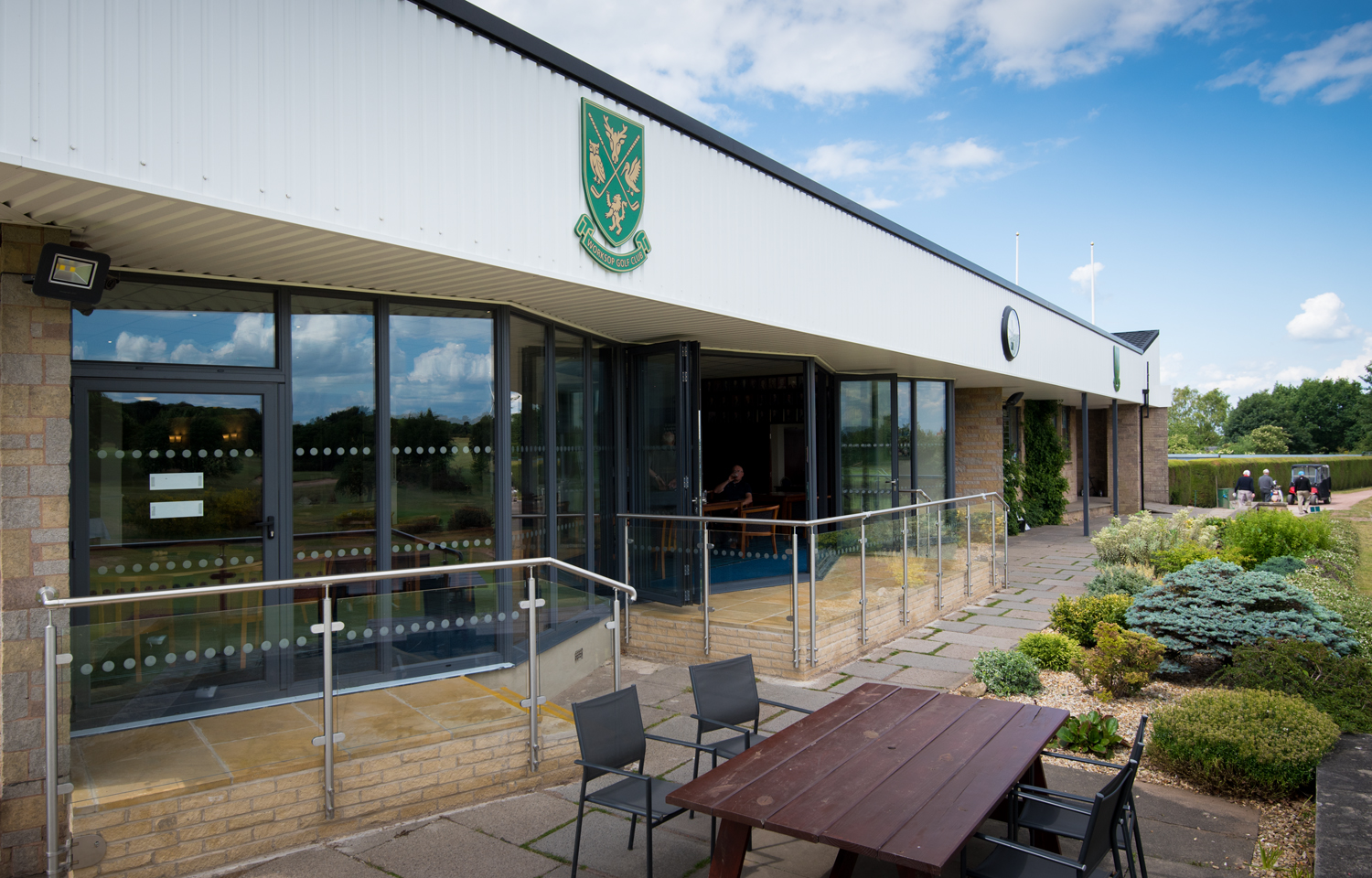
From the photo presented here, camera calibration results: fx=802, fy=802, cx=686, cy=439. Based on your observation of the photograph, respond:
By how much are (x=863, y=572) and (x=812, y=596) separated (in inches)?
39.8

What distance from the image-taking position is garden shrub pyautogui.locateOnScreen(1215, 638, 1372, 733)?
16.4 ft

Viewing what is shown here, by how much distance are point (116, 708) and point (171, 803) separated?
490mm

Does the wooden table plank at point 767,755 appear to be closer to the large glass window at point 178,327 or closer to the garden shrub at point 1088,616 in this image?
the large glass window at point 178,327

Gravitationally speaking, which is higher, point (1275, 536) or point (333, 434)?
point (333, 434)

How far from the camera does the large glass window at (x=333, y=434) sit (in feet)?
17.6

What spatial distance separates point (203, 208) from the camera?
3744 millimetres

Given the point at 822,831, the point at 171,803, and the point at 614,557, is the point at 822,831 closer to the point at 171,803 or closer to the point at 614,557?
the point at 171,803

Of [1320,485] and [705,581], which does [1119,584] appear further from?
[1320,485]

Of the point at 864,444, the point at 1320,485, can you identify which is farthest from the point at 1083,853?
the point at 1320,485

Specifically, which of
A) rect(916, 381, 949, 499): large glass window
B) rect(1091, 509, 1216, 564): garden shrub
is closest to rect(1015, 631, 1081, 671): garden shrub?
rect(1091, 509, 1216, 564): garden shrub

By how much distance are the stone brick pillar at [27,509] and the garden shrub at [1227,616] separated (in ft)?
23.9

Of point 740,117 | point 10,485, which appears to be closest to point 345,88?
point 10,485

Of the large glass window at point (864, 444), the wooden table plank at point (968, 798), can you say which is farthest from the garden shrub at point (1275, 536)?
the wooden table plank at point (968, 798)

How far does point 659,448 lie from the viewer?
335 inches
